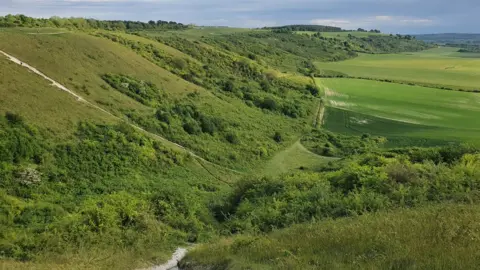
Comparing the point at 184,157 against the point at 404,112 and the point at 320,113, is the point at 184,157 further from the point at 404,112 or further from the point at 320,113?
the point at 404,112

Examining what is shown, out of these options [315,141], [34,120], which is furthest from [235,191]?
[315,141]

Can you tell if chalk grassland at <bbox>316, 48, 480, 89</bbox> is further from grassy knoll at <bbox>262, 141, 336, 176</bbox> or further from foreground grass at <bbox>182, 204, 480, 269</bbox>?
foreground grass at <bbox>182, 204, 480, 269</bbox>

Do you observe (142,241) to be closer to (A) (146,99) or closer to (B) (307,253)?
(B) (307,253)

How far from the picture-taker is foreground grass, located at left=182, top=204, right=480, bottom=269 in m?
7.52

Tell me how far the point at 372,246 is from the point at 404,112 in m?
70.6

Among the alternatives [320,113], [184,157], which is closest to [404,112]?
[320,113]

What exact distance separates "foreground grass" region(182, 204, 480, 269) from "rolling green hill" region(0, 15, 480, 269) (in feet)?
0.33

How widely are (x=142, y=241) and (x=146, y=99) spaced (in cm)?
3289

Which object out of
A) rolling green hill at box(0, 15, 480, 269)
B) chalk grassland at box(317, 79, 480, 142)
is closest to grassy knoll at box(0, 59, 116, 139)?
rolling green hill at box(0, 15, 480, 269)

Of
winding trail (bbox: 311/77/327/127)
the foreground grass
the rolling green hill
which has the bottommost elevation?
winding trail (bbox: 311/77/327/127)

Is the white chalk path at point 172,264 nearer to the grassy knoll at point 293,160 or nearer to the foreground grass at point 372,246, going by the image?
the foreground grass at point 372,246

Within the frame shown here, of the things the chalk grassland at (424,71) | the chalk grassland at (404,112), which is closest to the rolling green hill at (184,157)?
the chalk grassland at (404,112)

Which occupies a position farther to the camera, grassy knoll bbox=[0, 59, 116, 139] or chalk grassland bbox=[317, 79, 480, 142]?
chalk grassland bbox=[317, 79, 480, 142]

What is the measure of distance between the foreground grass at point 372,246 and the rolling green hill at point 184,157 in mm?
100
